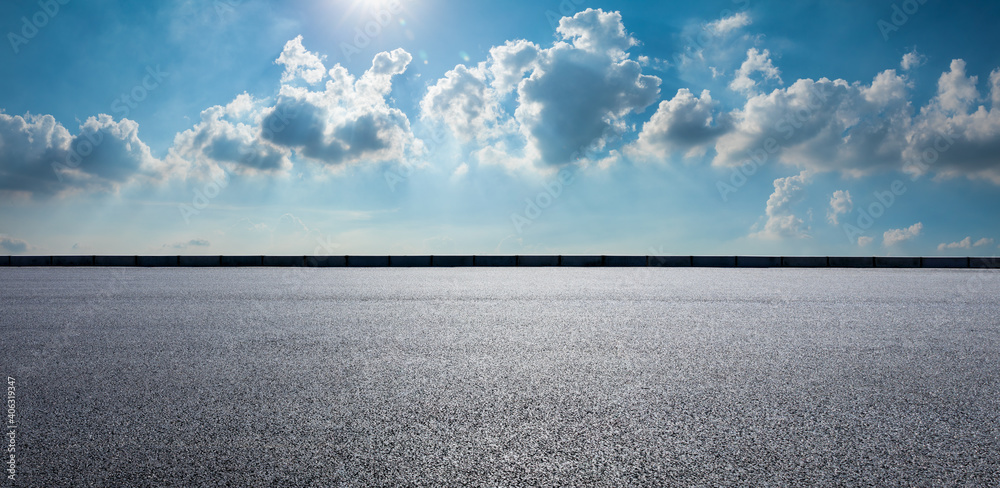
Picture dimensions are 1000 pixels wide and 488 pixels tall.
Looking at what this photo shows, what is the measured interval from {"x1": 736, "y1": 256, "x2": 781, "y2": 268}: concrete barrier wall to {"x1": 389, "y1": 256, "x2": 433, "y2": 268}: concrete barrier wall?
551 inches

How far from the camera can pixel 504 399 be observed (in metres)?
3.67

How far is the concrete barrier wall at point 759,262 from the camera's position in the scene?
24.8m

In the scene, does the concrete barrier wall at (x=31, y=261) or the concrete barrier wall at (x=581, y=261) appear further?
the concrete barrier wall at (x=581, y=261)

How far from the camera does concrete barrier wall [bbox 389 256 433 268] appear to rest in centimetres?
2472

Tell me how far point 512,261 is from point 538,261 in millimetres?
1210

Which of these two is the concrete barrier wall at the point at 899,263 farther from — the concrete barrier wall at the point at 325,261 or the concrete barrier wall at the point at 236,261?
the concrete barrier wall at the point at 236,261

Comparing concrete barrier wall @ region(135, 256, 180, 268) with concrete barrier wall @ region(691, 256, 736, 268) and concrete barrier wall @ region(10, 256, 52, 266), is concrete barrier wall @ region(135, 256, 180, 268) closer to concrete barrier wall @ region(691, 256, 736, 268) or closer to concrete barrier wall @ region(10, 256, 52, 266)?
concrete barrier wall @ region(10, 256, 52, 266)

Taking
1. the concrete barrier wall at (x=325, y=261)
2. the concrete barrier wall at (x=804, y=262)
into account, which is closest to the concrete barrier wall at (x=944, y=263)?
the concrete barrier wall at (x=804, y=262)

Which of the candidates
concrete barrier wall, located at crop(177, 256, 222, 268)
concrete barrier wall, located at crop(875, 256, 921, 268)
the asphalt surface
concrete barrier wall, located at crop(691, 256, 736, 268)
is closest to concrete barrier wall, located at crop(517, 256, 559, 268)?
concrete barrier wall, located at crop(691, 256, 736, 268)

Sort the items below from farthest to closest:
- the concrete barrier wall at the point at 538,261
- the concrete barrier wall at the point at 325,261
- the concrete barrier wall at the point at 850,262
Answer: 1. the concrete barrier wall at the point at 538,261
2. the concrete barrier wall at the point at 850,262
3. the concrete barrier wall at the point at 325,261

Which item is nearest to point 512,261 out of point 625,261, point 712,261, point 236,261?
point 625,261

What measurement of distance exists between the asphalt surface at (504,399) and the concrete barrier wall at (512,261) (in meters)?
16.7

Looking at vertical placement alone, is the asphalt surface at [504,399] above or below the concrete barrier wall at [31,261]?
below

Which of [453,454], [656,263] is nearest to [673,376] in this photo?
[453,454]
